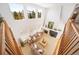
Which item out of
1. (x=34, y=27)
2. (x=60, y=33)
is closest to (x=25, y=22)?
(x=34, y=27)

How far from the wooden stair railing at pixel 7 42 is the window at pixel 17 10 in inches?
4.8

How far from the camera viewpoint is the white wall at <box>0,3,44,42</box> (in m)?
2.56

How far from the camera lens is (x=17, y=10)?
257cm

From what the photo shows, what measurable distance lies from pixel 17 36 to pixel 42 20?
271mm

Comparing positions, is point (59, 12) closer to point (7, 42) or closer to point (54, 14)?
point (54, 14)

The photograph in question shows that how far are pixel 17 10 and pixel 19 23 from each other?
0.12 meters

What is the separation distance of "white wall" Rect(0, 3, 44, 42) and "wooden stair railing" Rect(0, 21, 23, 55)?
0.05 meters

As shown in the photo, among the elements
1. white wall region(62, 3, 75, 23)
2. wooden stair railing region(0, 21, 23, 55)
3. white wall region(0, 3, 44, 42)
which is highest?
white wall region(62, 3, 75, 23)

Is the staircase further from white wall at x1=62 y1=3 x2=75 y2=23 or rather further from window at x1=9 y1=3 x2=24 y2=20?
window at x1=9 y1=3 x2=24 y2=20

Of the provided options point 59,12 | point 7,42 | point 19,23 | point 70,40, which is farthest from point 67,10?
point 7,42

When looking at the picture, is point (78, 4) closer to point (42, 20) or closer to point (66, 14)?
point (66, 14)

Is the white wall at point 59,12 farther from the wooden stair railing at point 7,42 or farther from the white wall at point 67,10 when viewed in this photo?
the wooden stair railing at point 7,42

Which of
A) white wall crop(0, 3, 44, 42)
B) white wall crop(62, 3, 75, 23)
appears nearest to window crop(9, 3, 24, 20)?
white wall crop(0, 3, 44, 42)

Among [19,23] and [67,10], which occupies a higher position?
[67,10]
